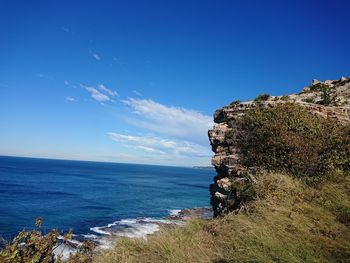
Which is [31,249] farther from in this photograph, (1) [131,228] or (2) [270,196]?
(1) [131,228]

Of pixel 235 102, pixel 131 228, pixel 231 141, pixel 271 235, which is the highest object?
pixel 235 102

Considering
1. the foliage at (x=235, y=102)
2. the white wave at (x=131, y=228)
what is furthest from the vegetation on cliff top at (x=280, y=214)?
the white wave at (x=131, y=228)

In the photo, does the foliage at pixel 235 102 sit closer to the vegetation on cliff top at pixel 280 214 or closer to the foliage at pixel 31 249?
the vegetation on cliff top at pixel 280 214

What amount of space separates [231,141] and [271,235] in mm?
9977

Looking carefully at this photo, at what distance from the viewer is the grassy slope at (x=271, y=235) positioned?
6986 millimetres

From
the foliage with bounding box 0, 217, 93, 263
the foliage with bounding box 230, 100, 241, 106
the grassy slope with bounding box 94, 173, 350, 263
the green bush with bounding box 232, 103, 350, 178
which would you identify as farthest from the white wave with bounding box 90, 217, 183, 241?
the foliage with bounding box 0, 217, 93, 263

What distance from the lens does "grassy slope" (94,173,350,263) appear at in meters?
6.99

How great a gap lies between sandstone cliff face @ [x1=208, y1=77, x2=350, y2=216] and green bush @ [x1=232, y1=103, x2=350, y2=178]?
834mm

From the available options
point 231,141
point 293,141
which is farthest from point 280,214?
point 231,141

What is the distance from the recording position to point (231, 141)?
57.7 ft

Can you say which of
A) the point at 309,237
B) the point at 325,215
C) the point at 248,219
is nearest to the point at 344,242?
the point at 309,237

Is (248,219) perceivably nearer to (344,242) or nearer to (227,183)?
(344,242)

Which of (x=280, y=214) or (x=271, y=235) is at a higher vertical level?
(x=280, y=214)

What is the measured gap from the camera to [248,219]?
9641 millimetres
